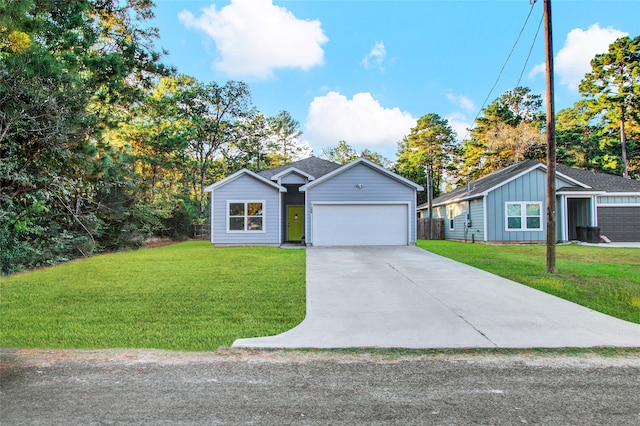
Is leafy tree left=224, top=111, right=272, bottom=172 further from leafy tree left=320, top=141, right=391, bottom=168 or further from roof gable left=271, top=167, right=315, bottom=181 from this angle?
roof gable left=271, top=167, right=315, bottom=181

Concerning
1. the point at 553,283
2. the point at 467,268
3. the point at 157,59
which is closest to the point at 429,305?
the point at 553,283

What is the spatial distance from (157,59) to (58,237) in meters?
6.17

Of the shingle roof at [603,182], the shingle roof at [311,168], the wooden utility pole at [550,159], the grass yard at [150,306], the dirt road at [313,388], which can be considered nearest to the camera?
the dirt road at [313,388]

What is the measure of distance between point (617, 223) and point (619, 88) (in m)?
15.6

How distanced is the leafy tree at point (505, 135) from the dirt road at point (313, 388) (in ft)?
102

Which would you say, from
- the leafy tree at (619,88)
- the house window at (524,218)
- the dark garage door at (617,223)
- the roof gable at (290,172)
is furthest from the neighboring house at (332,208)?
the leafy tree at (619,88)

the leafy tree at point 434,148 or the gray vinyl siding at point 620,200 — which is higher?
the leafy tree at point 434,148

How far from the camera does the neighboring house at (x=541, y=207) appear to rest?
1736 centimetres

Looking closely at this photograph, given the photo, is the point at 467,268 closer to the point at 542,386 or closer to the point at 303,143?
the point at 542,386

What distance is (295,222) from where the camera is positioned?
1881 cm

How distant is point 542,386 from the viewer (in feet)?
10.1

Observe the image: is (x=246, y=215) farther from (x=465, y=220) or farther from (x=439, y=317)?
(x=439, y=317)

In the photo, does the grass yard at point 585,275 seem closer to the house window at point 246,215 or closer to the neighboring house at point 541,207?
the neighboring house at point 541,207

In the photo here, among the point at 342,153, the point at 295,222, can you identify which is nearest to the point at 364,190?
the point at 295,222
